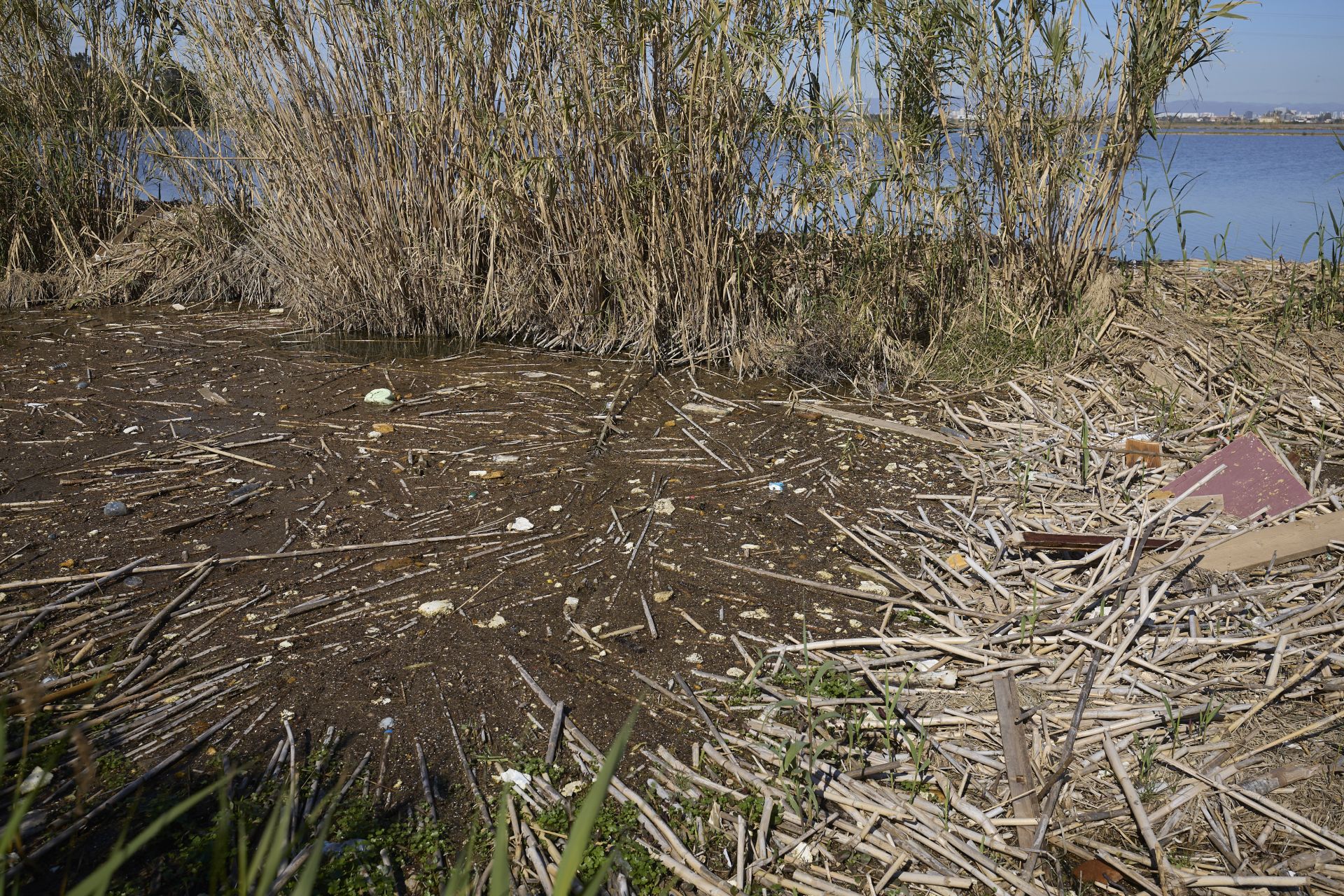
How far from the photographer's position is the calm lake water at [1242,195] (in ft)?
15.7

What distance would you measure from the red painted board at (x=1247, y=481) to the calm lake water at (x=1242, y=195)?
139cm

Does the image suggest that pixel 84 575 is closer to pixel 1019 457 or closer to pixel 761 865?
pixel 761 865

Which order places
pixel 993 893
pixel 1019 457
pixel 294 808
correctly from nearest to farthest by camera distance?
pixel 993 893 < pixel 294 808 < pixel 1019 457

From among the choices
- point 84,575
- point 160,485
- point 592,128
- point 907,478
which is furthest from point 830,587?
point 592,128

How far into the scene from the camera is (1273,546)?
9.05 ft

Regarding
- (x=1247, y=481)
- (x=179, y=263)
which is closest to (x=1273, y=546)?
(x=1247, y=481)

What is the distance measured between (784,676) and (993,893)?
740 mm

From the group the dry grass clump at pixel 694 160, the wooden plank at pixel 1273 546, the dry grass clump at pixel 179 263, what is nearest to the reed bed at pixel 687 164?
the dry grass clump at pixel 694 160

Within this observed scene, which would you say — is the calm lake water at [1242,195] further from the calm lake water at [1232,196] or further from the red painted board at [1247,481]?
the red painted board at [1247,481]

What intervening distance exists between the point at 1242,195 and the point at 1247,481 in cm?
844

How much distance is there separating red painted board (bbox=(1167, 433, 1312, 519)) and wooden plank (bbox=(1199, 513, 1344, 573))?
22 cm

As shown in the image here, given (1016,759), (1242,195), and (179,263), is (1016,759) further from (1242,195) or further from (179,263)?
(1242,195)

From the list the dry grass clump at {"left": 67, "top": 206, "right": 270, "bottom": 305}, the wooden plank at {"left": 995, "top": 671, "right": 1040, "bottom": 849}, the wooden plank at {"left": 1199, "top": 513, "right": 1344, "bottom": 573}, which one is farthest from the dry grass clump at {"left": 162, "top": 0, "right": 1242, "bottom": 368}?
the wooden plank at {"left": 995, "top": 671, "right": 1040, "bottom": 849}

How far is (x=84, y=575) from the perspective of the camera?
2.76m
